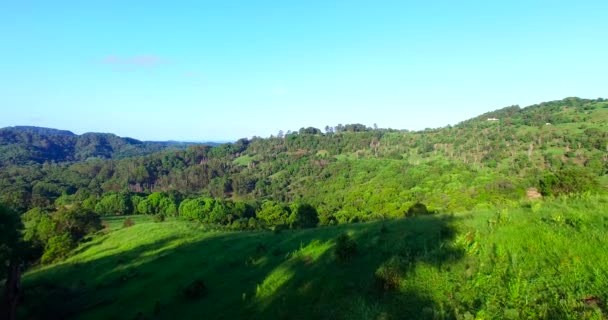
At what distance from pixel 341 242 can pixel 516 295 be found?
26.4 ft

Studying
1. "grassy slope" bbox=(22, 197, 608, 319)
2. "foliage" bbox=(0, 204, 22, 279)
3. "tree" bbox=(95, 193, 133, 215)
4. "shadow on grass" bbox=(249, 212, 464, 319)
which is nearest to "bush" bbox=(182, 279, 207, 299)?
"grassy slope" bbox=(22, 197, 608, 319)

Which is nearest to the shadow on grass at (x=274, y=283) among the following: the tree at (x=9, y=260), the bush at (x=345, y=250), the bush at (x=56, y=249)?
the bush at (x=345, y=250)

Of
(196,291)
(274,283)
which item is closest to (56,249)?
(196,291)

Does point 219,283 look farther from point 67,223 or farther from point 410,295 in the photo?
point 67,223

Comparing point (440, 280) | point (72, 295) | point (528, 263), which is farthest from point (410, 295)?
point (72, 295)

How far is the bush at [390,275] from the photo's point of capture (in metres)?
14.2

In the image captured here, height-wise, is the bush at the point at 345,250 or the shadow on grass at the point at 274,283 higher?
the bush at the point at 345,250

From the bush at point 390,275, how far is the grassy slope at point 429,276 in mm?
137

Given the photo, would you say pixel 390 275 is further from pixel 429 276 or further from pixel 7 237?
pixel 7 237

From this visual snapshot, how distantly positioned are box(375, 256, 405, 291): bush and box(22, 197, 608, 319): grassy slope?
0.14m

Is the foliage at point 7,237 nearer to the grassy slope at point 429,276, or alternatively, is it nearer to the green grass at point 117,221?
the grassy slope at point 429,276

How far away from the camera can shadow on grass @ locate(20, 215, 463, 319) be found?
14.5 m

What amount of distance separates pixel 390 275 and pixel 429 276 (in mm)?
1397

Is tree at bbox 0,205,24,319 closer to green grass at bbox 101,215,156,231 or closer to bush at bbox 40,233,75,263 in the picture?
bush at bbox 40,233,75,263
